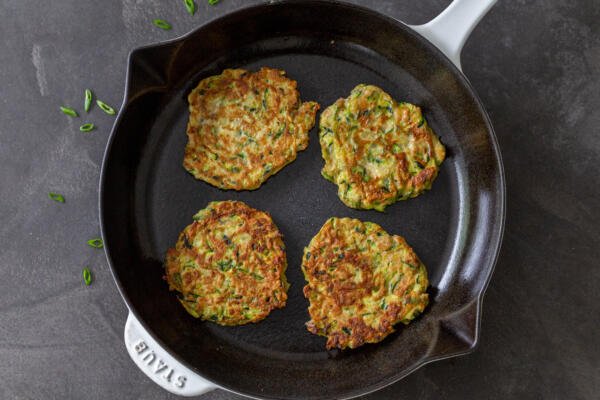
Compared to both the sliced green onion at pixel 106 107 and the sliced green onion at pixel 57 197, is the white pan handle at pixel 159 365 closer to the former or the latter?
the sliced green onion at pixel 57 197

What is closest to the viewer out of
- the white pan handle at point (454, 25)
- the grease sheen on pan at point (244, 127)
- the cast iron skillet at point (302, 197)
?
the white pan handle at point (454, 25)

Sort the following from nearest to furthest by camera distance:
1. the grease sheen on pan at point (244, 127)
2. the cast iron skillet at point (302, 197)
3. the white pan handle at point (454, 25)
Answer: the white pan handle at point (454, 25)
the cast iron skillet at point (302, 197)
the grease sheen on pan at point (244, 127)

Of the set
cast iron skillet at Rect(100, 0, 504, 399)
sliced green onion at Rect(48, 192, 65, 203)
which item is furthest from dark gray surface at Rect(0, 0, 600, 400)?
cast iron skillet at Rect(100, 0, 504, 399)

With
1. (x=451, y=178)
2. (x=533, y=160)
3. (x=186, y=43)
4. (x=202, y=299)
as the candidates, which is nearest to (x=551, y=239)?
(x=533, y=160)

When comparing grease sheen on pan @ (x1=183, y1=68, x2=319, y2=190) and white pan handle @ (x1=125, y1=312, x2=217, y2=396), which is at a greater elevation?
grease sheen on pan @ (x1=183, y1=68, x2=319, y2=190)

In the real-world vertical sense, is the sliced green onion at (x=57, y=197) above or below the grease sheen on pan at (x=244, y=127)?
below

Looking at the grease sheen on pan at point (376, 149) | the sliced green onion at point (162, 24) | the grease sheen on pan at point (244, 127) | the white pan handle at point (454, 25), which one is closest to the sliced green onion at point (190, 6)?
the sliced green onion at point (162, 24)

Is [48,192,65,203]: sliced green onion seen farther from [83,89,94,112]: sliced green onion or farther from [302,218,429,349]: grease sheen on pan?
[302,218,429,349]: grease sheen on pan
